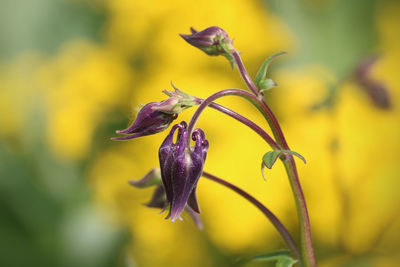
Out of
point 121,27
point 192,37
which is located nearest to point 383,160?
point 121,27

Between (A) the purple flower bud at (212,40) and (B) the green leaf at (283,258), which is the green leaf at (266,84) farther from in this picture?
(B) the green leaf at (283,258)

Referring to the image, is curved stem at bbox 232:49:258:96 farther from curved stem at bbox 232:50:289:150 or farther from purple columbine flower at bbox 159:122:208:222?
purple columbine flower at bbox 159:122:208:222

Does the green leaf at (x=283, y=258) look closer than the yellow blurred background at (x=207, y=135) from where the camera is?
Yes

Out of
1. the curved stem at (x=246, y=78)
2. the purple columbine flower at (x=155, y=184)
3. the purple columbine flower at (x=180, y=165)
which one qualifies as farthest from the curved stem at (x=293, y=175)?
the purple columbine flower at (x=155, y=184)

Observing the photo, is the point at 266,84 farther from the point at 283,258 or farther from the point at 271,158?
the point at 283,258

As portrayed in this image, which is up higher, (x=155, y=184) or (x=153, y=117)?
(x=153, y=117)

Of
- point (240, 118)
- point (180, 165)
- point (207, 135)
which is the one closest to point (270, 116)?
point (240, 118)

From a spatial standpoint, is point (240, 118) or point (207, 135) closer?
point (240, 118)

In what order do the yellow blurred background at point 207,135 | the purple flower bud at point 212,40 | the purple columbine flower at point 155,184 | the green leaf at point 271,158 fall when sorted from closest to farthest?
the green leaf at point 271,158 → the purple flower bud at point 212,40 → the purple columbine flower at point 155,184 → the yellow blurred background at point 207,135
